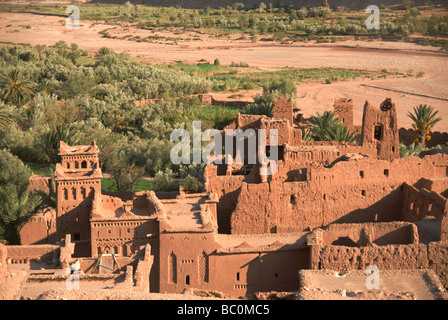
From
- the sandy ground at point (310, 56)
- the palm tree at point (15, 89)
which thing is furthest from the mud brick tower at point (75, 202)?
the palm tree at point (15, 89)

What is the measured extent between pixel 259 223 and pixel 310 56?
57.0 m

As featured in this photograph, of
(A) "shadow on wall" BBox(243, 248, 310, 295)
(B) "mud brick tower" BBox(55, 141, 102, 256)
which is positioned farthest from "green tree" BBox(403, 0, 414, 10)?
(A) "shadow on wall" BBox(243, 248, 310, 295)

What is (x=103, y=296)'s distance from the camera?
62.0 ft

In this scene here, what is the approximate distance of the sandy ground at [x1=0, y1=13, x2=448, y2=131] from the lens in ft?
197

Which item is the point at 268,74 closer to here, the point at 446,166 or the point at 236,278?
the point at 446,166

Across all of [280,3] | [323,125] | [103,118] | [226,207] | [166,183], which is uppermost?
[280,3]

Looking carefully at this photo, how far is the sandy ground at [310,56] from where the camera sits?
60.1m

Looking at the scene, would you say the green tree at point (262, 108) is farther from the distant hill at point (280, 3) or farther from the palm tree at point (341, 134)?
the distant hill at point (280, 3)

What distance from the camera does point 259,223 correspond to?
27359mm

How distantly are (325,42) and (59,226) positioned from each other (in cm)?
6891

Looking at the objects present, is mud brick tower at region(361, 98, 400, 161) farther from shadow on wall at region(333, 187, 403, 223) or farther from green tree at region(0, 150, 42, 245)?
green tree at region(0, 150, 42, 245)

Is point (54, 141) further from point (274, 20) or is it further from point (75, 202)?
point (274, 20)

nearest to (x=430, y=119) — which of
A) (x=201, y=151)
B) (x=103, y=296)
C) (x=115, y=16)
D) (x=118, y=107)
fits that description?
(x=201, y=151)

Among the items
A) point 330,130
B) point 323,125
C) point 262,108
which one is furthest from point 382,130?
point 262,108
